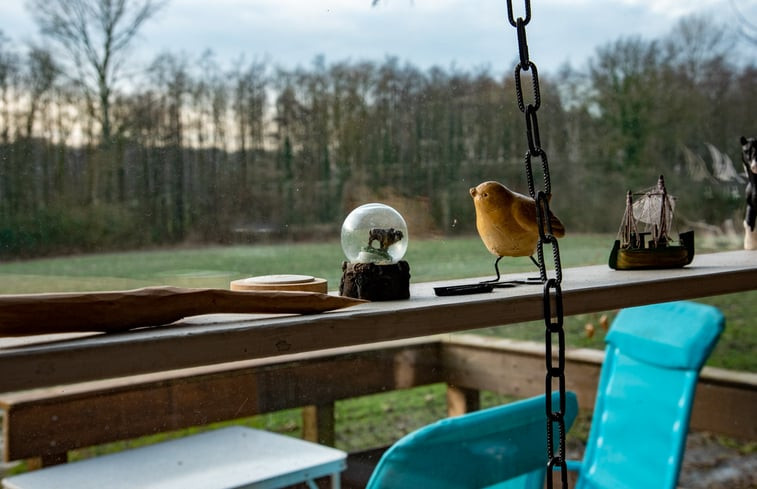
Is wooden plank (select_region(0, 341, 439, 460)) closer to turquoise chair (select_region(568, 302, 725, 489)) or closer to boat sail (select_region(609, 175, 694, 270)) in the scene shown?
turquoise chair (select_region(568, 302, 725, 489))

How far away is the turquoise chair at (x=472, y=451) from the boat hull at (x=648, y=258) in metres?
0.24

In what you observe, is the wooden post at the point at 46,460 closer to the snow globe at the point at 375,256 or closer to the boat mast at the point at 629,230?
the snow globe at the point at 375,256

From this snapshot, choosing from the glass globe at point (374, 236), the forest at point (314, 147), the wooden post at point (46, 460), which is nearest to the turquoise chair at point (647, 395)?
the forest at point (314, 147)

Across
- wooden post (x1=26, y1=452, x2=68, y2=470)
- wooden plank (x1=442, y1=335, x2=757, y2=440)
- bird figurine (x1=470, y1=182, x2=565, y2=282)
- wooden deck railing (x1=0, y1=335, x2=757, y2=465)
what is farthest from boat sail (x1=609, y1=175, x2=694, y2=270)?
wooden post (x1=26, y1=452, x2=68, y2=470)

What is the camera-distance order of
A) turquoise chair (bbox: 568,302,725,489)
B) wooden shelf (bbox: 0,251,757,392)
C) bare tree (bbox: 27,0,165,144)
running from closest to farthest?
wooden shelf (bbox: 0,251,757,392), bare tree (bbox: 27,0,165,144), turquoise chair (bbox: 568,302,725,489)

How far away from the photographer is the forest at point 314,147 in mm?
1223

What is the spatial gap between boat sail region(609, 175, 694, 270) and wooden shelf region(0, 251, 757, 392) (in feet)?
0.26

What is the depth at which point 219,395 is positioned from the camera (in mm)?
1513

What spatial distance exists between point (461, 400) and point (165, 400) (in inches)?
35.3

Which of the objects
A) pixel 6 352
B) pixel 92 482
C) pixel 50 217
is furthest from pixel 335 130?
pixel 6 352

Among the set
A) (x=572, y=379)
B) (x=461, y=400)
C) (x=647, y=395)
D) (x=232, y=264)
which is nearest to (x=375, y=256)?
(x=232, y=264)

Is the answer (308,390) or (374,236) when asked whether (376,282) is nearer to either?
(374,236)

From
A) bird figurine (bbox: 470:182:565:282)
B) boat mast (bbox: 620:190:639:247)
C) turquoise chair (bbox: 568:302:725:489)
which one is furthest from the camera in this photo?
turquoise chair (bbox: 568:302:725:489)

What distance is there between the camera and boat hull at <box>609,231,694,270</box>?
132 centimetres
